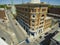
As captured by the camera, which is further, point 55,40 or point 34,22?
point 34,22

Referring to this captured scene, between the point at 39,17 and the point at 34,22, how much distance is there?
7.65 feet

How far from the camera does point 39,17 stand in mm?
35031

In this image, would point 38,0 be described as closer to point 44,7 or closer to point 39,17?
point 44,7

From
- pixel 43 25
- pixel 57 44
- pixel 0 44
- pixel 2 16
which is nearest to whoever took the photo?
pixel 0 44

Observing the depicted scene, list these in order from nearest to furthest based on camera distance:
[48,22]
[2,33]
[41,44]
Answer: [2,33]
[41,44]
[48,22]

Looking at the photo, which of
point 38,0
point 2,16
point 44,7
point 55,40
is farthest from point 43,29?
point 55,40

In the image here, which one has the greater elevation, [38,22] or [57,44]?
[57,44]

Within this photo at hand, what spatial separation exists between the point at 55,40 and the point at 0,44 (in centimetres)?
753

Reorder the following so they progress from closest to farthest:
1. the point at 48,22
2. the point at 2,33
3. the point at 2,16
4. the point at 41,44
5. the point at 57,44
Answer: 1. the point at 57,44
2. the point at 2,33
3. the point at 41,44
4. the point at 2,16
5. the point at 48,22

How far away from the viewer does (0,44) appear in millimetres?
12000

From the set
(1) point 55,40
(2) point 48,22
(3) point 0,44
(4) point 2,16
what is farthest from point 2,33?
(2) point 48,22

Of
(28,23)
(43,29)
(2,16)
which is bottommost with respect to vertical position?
(43,29)

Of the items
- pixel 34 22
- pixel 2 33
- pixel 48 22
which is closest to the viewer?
pixel 2 33

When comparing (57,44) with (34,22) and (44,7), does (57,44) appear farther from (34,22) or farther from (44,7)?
(44,7)
